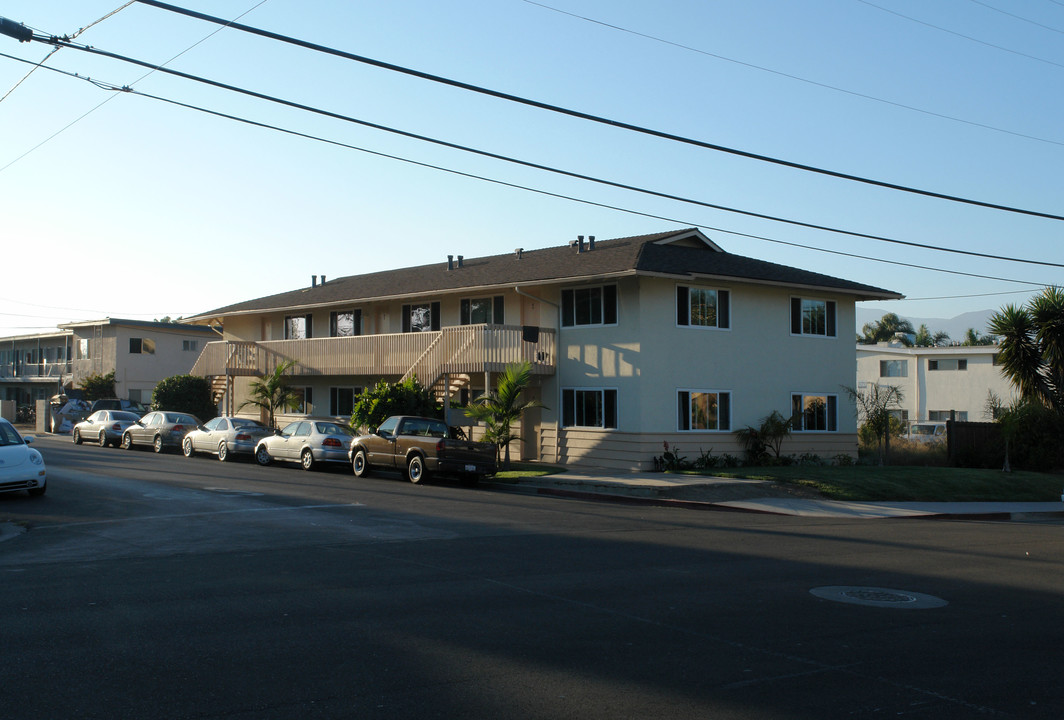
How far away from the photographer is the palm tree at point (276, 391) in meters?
37.4

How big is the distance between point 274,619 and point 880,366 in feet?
160

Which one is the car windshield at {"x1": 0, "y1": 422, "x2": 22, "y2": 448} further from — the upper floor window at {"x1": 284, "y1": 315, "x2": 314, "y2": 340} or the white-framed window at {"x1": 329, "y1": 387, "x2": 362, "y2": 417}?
the upper floor window at {"x1": 284, "y1": 315, "x2": 314, "y2": 340}

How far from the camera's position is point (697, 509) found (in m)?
20.0

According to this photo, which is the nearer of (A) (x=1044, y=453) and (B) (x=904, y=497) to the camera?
(B) (x=904, y=497)

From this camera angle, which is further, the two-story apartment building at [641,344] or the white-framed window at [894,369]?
the white-framed window at [894,369]

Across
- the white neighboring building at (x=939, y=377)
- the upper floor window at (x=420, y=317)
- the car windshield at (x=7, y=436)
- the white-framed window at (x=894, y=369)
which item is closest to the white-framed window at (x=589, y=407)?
the upper floor window at (x=420, y=317)

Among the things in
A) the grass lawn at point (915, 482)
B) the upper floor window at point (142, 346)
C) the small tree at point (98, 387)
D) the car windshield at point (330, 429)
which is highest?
the upper floor window at point (142, 346)

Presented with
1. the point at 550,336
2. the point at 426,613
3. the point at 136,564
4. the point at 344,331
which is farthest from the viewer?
the point at 344,331

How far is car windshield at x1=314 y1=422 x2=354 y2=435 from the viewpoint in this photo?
2641cm

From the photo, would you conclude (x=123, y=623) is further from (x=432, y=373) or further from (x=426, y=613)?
(x=432, y=373)

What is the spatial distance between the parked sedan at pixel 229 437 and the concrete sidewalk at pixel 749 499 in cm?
1000

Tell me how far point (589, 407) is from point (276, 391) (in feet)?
53.8

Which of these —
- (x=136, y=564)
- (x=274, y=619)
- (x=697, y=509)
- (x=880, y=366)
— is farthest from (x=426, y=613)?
(x=880, y=366)

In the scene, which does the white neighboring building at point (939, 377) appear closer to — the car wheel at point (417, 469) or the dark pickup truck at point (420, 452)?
the dark pickup truck at point (420, 452)
